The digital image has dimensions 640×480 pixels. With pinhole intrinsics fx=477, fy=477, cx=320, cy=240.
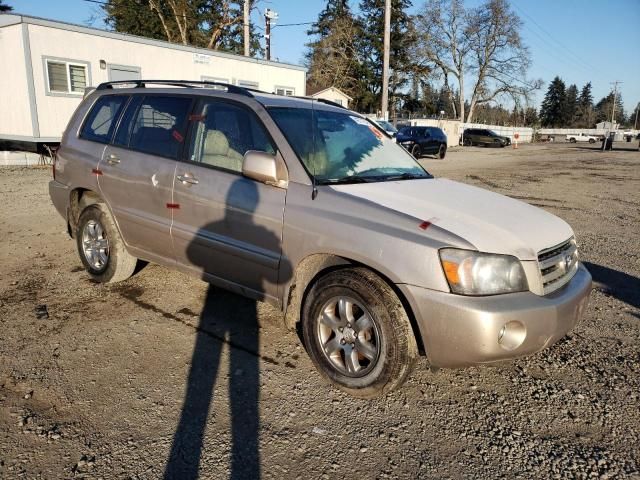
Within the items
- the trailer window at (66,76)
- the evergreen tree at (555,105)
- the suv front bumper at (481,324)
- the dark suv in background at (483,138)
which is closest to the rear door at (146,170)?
the suv front bumper at (481,324)

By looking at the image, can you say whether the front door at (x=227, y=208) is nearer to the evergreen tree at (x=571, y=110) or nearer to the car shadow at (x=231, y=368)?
the car shadow at (x=231, y=368)

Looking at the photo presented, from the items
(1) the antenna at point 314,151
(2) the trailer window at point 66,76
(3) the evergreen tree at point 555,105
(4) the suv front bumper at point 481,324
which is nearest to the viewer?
(4) the suv front bumper at point 481,324

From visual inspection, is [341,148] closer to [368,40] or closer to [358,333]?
[358,333]

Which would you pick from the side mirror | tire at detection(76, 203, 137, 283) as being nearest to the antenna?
the side mirror

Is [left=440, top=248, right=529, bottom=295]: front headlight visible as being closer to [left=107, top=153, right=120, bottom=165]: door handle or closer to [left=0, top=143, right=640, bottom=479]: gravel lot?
[left=0, top=143, right=640, bottom=479]: gravel lot

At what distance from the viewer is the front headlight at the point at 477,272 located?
2.59 meters

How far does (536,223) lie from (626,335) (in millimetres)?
1627

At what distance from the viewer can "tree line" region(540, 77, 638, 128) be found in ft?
327

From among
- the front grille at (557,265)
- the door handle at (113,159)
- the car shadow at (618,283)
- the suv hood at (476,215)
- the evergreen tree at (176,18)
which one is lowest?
the car shadow at (618,283)

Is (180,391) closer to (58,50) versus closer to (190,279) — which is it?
(190,279)

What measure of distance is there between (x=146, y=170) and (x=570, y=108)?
373ft

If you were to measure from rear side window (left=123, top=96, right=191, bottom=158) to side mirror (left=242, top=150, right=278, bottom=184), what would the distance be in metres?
0.94

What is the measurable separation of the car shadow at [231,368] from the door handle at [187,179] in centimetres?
37

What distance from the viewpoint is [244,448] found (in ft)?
8.12
